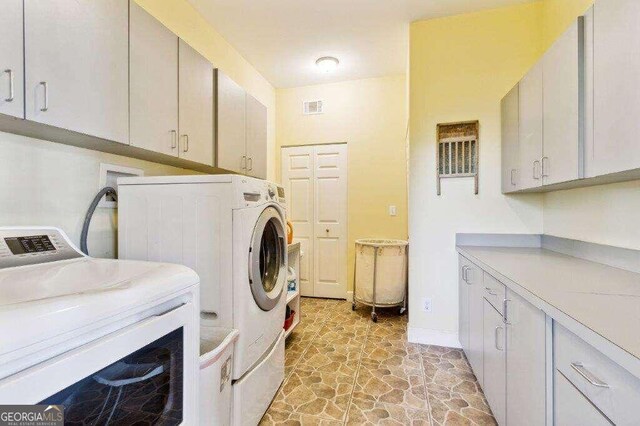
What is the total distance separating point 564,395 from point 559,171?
1.10 m

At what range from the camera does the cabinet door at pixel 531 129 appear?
1720 millimetres

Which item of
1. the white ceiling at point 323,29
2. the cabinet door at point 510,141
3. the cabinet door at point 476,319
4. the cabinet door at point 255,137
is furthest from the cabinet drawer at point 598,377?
the white ceiling at point 323,29

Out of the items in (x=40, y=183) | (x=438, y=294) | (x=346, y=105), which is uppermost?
(x=346, y=105)

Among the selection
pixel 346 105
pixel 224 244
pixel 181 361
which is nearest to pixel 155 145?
pixel 224 244

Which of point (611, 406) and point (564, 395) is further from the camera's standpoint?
point (564, 395)

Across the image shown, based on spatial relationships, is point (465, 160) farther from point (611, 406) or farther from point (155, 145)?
point (155, 145)

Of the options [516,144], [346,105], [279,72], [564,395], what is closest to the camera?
[564,395]

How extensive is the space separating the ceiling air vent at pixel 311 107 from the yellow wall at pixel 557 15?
230 cm

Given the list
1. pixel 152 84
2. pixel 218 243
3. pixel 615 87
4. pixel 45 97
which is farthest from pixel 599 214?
pixel 45 97

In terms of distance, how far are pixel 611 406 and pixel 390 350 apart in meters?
1.80

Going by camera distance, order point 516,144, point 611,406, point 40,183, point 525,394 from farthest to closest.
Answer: point 516,144, point 40,183, point 525,394, point 611,406

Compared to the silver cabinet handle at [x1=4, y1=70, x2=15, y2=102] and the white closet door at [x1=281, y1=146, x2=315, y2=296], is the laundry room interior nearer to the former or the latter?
the silver cabinet handle at [x1=4, y1=70, x2=15, y2=102]

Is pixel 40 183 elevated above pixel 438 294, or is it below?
above

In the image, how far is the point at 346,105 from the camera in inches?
145
